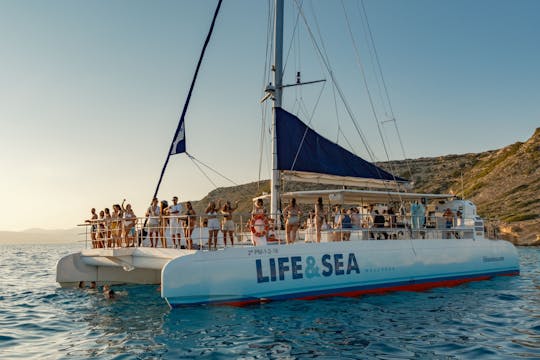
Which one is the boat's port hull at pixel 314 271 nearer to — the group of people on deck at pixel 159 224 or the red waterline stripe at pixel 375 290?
the red waterline stripe at pixel 375 290

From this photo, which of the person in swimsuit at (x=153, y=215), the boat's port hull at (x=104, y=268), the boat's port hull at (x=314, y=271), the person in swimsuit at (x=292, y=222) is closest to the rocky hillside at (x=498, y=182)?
the boat's port hull at (x=104, y=268)

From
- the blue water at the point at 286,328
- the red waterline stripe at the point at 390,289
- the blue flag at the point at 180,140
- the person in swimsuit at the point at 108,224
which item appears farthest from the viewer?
the person in swimsuit at the point at 108,224

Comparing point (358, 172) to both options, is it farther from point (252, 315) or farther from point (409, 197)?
point (252, 315)

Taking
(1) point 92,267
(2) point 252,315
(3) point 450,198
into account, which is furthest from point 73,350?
(3) point 450,198

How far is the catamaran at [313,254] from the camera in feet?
36.3

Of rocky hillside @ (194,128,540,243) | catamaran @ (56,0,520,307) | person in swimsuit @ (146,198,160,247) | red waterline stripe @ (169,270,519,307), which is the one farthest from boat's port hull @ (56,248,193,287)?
rocky hillside @ (194,128,540,243)

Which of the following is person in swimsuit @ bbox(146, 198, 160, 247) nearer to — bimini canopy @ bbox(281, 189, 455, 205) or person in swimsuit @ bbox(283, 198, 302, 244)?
person in swimsuit @ bbox(283, 198, 302, 244)

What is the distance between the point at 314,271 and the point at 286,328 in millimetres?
2954

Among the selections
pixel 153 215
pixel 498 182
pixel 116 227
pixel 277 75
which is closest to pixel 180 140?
pixel 153 215

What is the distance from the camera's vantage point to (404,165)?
350 ft

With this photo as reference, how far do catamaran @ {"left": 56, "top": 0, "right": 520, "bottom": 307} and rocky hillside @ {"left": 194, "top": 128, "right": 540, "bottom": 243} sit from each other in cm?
1326

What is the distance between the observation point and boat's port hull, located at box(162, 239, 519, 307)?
10.8 m

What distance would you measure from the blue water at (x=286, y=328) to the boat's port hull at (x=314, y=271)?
343mm

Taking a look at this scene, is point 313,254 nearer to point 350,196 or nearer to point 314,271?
point 314,271
